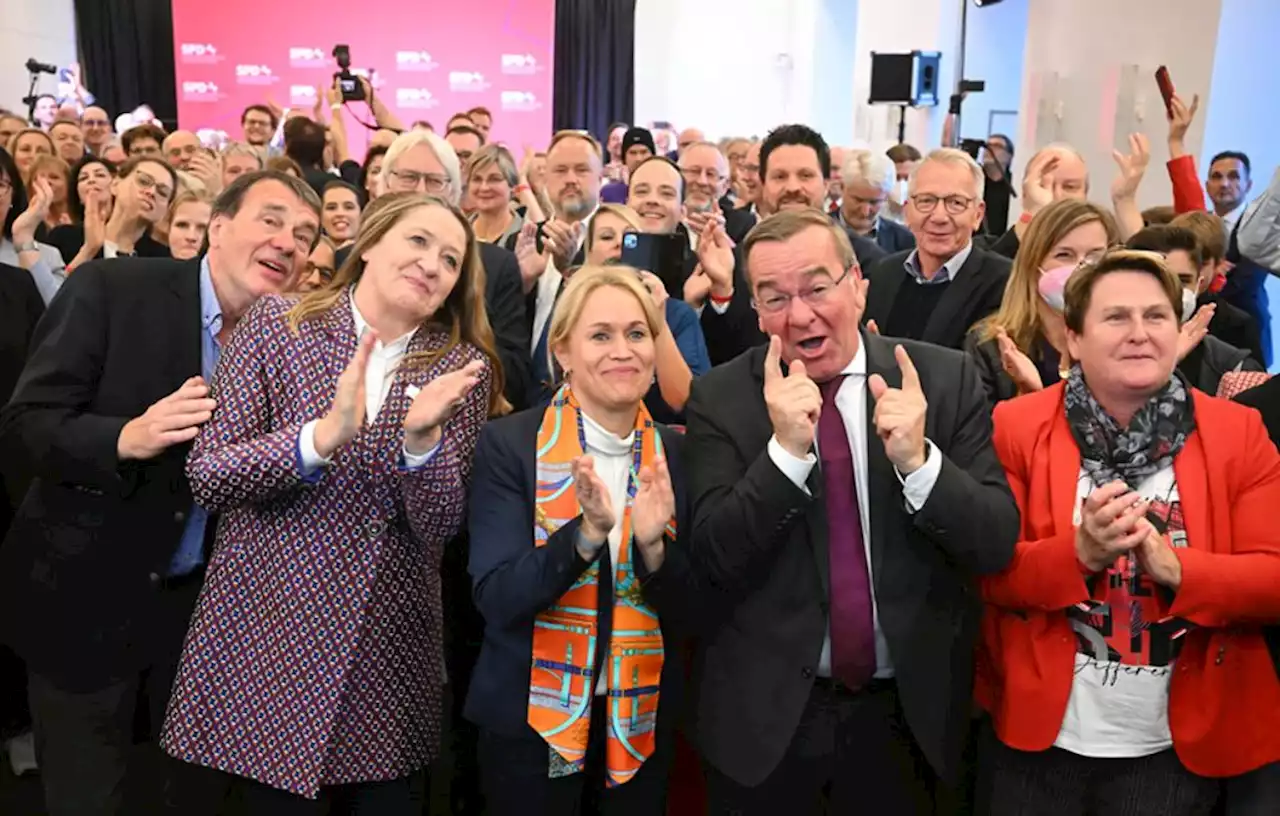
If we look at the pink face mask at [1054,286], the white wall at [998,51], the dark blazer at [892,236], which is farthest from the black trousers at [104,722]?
the white wall at [998,51]

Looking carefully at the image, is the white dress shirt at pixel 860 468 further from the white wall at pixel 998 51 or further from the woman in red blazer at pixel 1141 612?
the white wall at pixel 998 51

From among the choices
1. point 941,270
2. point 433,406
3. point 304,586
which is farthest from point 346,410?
point 941,270

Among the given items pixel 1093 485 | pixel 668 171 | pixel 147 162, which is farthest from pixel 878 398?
pixel 147 162

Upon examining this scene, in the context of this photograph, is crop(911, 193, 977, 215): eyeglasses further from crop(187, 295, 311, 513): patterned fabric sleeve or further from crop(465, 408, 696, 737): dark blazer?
crop(187, 295, 311, 513): patterned fabric sleeve

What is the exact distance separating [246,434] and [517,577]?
549 millimetres

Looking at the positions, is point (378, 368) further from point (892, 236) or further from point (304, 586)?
point (892, 236)

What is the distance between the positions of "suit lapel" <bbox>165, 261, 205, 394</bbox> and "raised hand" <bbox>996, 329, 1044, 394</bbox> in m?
1.74

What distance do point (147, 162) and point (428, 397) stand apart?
2659 millimetres

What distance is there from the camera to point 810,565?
6.32 feet

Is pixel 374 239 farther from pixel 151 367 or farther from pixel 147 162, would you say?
pixel 147 162

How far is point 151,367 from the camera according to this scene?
2246 mm

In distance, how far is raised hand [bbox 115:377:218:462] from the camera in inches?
80.5

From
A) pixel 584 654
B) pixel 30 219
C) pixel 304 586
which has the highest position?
pixel 30 219

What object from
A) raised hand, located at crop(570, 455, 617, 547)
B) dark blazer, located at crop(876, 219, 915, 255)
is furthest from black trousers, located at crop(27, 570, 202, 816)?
dark blazer, located at crop(876, 219, 915, 255)
